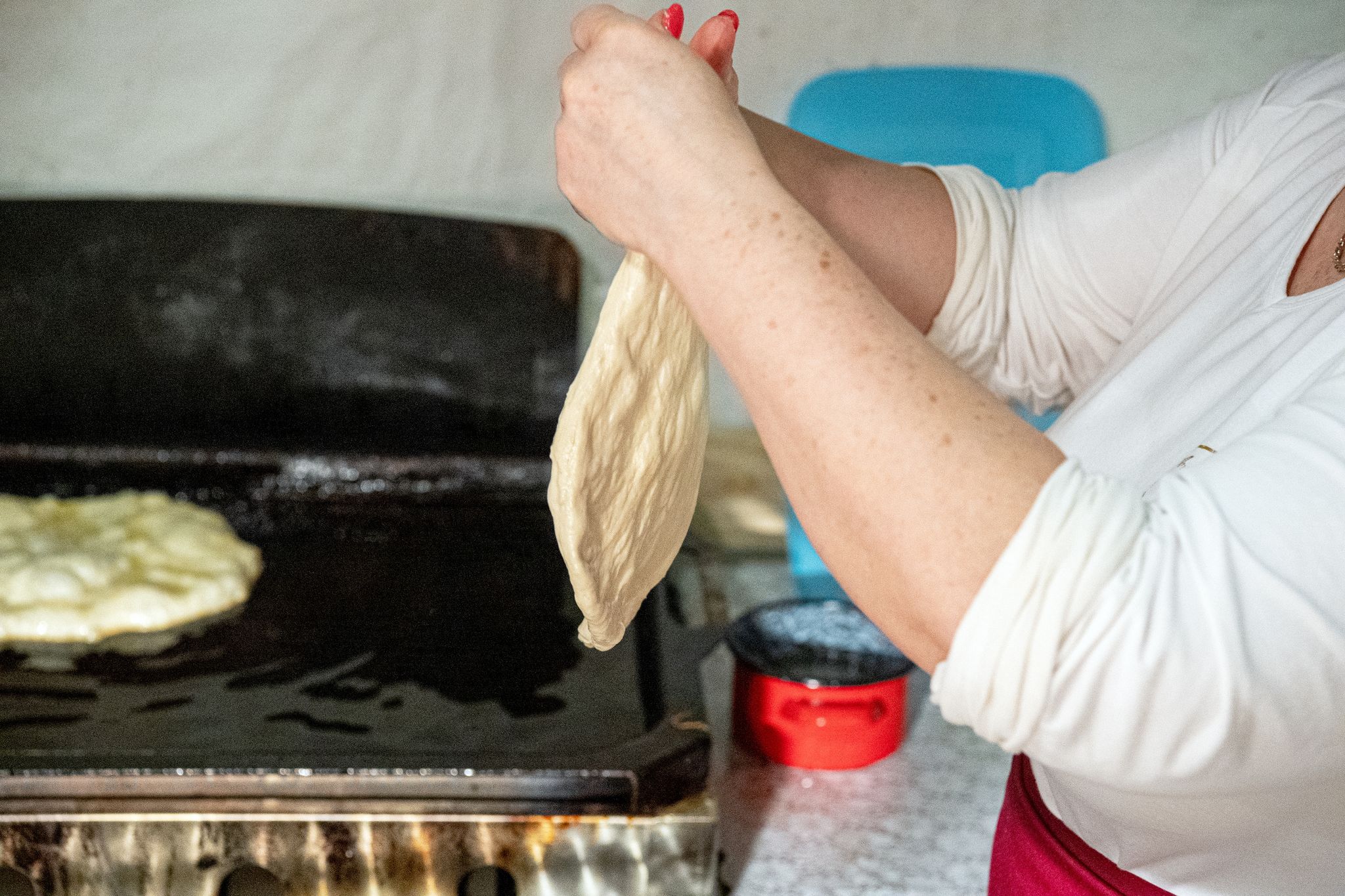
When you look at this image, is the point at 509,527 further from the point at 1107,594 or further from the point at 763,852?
the point at 1107,594

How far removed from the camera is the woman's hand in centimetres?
73

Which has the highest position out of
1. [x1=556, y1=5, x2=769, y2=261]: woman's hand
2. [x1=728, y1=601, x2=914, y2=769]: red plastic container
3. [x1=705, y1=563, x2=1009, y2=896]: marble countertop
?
[x1=556, y1=5, x2=769, y2=261]: woman's hand

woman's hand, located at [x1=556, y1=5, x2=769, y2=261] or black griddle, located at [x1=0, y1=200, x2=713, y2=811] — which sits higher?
woman's hand, located at [x1=556, y1=5, x2=769, y2=261]

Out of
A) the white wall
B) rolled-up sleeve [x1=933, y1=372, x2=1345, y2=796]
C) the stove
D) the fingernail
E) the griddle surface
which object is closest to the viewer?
rolled-up sleeve [x1=933, y1=372, x2=1345, y2=796]

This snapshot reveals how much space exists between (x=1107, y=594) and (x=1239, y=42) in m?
2.18

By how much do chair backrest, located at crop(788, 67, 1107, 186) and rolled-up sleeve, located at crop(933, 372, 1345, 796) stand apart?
1784 mm

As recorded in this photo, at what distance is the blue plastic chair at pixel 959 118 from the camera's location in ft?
7.62

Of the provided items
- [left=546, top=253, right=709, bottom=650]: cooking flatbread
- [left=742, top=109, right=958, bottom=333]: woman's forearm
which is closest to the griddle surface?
[left=546, top=253, right=709, bottom=650]: cooking flatbread

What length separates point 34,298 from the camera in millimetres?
2156

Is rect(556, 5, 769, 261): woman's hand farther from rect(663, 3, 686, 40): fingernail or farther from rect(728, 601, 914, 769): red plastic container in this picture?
rect(728, 601, 914, 769): red plastic container

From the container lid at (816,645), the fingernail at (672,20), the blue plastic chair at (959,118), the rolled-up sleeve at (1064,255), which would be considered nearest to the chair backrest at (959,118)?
the blue plastic chair at (959,118)

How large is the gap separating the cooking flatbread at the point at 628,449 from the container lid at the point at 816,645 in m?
0.47

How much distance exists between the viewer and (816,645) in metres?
1.74

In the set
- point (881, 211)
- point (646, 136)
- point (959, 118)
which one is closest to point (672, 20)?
point (646, 136)
